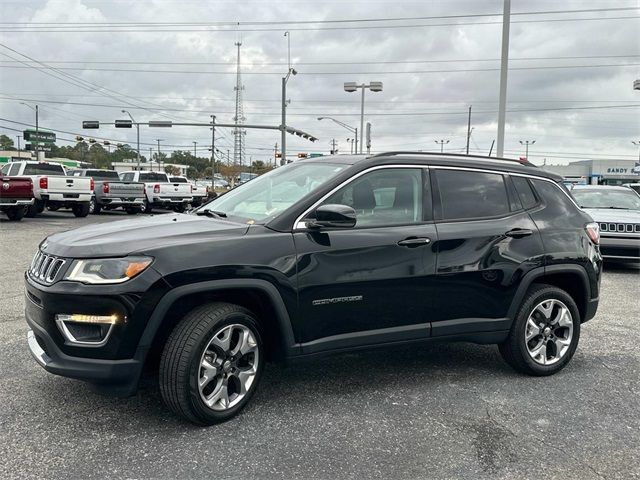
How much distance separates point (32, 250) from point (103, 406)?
8680mm

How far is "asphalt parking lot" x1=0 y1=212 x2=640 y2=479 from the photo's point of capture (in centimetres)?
309

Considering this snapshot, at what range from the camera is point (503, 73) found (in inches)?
623

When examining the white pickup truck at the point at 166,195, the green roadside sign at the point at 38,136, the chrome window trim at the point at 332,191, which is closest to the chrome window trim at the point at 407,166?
the chrome window trim at the point at 332,191

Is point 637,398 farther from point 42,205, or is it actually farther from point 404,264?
point 42,205

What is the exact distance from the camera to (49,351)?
3.32m

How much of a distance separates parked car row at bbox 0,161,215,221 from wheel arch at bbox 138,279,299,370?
52.3 feet

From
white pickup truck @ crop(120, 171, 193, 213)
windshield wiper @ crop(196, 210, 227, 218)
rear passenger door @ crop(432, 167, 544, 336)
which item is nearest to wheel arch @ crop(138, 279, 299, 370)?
windshield wiper @ crop(196, 210, 227, 218)

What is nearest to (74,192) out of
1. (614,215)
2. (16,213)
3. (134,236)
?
(16,213)

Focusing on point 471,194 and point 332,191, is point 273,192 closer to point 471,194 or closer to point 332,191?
point 332,191

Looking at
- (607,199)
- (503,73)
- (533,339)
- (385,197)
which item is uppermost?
(503,73)

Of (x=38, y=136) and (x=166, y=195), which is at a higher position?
(x=38, y=136)

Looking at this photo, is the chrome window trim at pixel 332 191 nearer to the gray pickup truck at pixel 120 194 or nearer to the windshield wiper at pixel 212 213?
the windshield wiper at pixel 212 213

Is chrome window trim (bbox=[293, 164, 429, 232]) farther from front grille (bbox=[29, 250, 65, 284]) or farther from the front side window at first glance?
front grille (bbox=[29, 250, 65, 284])

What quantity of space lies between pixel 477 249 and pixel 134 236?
2.51 metres
